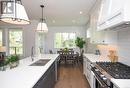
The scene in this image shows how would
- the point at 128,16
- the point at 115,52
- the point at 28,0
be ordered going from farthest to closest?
the point at 28,0 < the point at 115,52 < the point at 128,16

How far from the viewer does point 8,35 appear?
28.3ft

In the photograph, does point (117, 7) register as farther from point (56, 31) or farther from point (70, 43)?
point (56, 31)

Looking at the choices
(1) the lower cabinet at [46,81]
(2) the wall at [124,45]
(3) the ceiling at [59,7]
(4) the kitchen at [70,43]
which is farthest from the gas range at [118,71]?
(3) the ceiling at [59,7]

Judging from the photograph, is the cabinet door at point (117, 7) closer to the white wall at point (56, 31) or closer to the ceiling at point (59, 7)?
the ceiling at point (59, 7)

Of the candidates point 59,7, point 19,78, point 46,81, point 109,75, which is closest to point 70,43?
point 59,7

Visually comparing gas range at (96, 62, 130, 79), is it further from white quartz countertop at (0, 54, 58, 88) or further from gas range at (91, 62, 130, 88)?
white quartz countertop at (0, 54, 58, 88)

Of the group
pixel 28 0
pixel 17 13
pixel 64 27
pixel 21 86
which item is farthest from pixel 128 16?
pixel 64 27

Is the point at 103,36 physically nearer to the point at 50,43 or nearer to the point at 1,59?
the point at 1,59

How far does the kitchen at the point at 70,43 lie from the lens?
2.19 meters

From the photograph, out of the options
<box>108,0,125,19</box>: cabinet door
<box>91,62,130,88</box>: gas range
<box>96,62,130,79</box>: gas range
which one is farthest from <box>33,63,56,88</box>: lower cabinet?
<box>108,0,125,19</box>: cabinet door

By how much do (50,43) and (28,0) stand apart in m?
Answer: 8.02

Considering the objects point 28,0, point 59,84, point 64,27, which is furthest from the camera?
point 64,27

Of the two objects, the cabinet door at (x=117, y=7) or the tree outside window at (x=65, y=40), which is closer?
the cabinet door at (x=117, y=7)

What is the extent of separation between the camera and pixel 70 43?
1276cm
